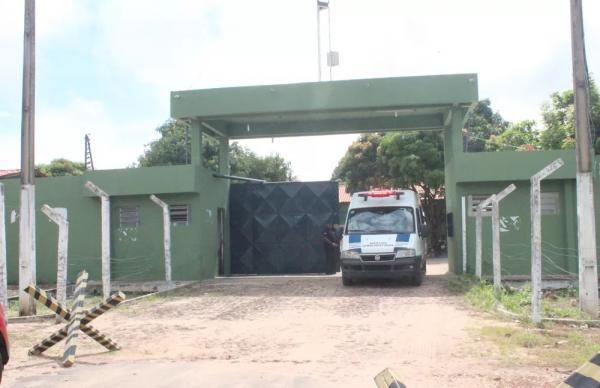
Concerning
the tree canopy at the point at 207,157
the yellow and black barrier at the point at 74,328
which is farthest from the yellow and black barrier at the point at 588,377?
the tree canopy at the point at 207,157

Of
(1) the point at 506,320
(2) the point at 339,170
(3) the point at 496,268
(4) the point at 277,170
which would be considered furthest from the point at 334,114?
(4) the point at 277,170

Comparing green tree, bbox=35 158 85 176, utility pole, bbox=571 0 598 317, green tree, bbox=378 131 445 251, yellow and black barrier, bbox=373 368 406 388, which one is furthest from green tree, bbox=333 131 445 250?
yellow and black barrier, bbox=373 368 406 388

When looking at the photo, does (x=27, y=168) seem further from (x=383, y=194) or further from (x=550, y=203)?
(x=550, y=203)

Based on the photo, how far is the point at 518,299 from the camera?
11867 mm

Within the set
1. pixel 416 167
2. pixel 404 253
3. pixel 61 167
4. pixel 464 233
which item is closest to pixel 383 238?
pixel 404 253

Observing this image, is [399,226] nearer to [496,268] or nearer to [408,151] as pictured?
[496,268]

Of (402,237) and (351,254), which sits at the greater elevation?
(402,237)

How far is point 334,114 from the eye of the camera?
1950cm

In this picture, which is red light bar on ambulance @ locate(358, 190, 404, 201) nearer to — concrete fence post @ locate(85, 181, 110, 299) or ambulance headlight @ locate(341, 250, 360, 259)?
ambulance headlight @ locate(341, 250, 360, 259)

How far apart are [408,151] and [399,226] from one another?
45.5ft

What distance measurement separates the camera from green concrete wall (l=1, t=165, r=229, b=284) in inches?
724

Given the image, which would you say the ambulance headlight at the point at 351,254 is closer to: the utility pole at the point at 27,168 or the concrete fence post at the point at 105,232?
the concrete fence post at the point at 105,232

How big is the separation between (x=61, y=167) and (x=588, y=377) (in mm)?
47211

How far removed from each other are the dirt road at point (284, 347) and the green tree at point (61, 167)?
34324 mm
